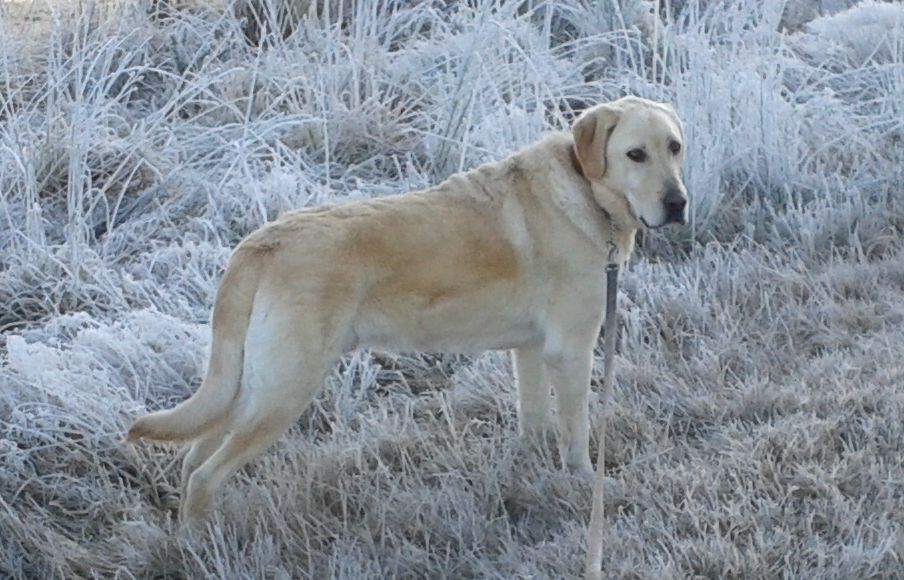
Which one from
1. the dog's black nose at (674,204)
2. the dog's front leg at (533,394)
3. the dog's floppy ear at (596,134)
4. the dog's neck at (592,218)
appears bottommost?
the dog's front leg at (533,394)

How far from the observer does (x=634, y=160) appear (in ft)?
13.2

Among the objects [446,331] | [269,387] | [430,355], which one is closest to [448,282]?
[446,331]

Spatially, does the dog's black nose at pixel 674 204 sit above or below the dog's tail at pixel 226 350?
above

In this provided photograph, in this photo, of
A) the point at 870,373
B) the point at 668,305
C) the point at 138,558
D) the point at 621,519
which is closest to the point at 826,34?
the point at 668,305

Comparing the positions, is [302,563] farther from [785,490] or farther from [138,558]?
[785,490]

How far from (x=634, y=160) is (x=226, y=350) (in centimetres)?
135

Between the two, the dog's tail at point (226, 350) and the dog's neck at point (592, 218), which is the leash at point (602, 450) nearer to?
the dog's neck at point (592, 218)

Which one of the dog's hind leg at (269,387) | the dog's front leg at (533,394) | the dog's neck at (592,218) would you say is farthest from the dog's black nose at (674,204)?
the dog's hind leg at (269,387)

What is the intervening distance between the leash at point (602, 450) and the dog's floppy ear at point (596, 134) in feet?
0.73

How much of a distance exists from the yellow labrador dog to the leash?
100mm

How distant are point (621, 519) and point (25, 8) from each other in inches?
198

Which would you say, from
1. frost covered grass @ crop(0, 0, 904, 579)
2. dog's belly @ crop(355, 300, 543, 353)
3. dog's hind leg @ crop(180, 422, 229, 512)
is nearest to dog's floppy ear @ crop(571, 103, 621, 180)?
A: dog's belly @ crop(355, 300, 543, 353)

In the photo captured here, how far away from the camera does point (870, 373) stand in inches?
176

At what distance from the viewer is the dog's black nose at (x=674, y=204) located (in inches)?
156
